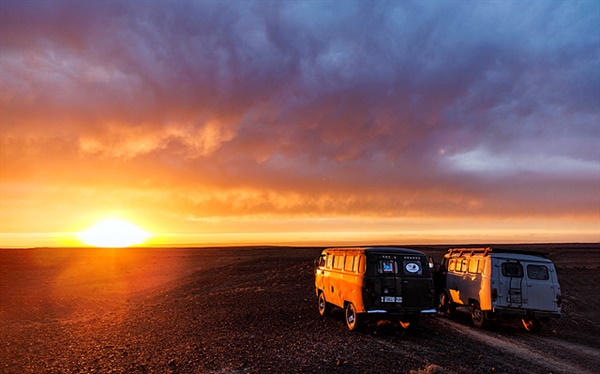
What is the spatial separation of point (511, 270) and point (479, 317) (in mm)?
2438

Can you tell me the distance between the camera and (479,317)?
19031 millimetres

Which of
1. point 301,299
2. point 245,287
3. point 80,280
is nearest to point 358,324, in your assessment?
point 301,299

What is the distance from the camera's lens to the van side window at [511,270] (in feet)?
60.2

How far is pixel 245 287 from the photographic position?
31.9m

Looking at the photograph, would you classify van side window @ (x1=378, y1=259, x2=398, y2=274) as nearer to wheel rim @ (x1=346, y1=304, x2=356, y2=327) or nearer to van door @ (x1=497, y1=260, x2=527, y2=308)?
wheel rim @ (x1=346, y1=304, x2=356, y2=327)

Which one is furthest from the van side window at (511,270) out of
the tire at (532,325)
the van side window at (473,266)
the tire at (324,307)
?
the tire at (324,307)

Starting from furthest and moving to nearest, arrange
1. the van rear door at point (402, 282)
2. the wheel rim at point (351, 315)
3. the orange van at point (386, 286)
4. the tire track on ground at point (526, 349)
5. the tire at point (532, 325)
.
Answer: the tire at point (532, 325), the wheel rim at point (351, 315), the van rear door at point (402, 282), the orange van at point (386, 286), the tire track on ground at point (526, 349)

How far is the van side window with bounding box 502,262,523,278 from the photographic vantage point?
18344 millimetres

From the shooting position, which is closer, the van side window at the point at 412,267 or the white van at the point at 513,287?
the van side window at the point at 412,267

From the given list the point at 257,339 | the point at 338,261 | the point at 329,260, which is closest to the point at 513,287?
the point at 338,261

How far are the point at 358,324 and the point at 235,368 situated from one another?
5.89m

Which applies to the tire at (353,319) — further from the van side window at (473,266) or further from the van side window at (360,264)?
the van side window at (473,266)

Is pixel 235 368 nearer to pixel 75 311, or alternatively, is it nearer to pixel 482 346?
pixel 482 346

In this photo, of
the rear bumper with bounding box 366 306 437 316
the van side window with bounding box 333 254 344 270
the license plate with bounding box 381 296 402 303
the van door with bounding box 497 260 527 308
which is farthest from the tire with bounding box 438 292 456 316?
the license plate with bounding box 381 296 402 303
